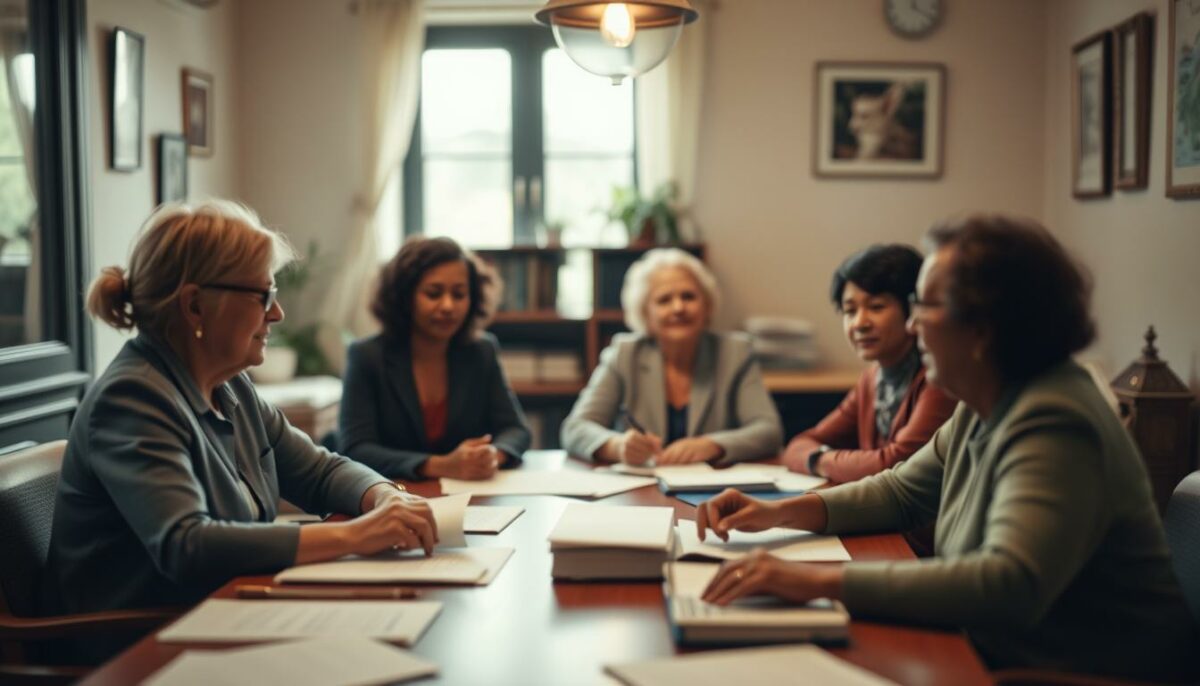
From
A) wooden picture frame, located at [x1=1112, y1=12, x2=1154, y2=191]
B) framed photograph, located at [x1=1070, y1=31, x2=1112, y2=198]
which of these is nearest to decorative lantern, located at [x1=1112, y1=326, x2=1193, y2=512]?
wooden picture frame, located at [x1=1112, y1=12, x2=1154, y2=191]

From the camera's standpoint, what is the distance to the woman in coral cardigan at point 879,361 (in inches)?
99.7

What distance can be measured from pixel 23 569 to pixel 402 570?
25.6 inches

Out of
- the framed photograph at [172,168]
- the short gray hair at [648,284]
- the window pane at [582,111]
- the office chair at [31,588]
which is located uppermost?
the window pane at [582,111]

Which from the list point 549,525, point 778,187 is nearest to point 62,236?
point 549,525

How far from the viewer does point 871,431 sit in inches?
109

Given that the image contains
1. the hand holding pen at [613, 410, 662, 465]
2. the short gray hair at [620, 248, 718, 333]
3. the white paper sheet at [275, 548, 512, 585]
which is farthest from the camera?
the short gray hair at [620, 248, 718, 333]

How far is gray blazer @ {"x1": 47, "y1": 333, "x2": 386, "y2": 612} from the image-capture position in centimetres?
168

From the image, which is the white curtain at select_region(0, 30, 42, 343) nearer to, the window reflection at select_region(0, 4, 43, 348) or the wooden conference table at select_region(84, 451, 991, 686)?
the window reflection at select_region(0, 4, 43, 348)

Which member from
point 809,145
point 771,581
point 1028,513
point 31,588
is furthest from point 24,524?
point 809,145

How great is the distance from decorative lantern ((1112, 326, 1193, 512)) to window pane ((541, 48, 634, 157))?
7.90ft

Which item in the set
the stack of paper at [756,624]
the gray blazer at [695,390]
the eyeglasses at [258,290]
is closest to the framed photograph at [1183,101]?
the gray blazer at [695,390]

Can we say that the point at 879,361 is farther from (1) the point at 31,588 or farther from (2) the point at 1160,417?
(1) the point at 31,588

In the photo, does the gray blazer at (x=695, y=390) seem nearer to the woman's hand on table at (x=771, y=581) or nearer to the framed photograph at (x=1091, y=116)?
the woman's hand on table at (x=771, y=581)

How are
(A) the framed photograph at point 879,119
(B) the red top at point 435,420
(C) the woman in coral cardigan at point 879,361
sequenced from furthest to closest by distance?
1. (A) the framed photograph at point 879,119
2. (B) the red top at point 435,420
3. (C) the woman in coral cardigan at point 879,361
